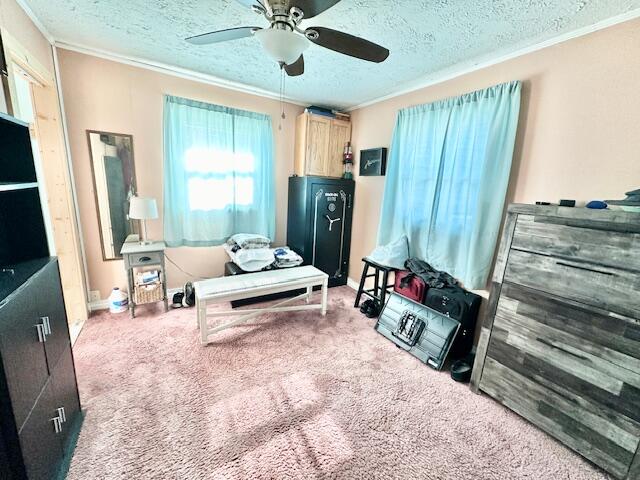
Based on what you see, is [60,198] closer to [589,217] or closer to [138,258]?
[138,258]

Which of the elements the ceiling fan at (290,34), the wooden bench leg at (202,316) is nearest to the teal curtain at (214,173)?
the wooden bench leg at (202,316)

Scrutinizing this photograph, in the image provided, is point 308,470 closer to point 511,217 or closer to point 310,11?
point 511,217

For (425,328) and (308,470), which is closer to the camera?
(308,470)

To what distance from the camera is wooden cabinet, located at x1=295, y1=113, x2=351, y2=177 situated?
136 inches

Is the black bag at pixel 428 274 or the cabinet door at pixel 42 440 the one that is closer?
the cabinet door at pixel 42 440

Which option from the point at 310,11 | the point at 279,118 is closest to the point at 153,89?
the point at 279,118

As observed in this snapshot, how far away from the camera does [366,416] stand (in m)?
1.67

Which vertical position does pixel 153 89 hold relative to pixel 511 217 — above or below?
above

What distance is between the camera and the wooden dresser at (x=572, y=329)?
4.28 ft

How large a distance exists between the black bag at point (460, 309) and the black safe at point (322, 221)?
1.60 metres

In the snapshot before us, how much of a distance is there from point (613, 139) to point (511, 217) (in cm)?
74

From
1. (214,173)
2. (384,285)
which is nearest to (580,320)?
(384,285)

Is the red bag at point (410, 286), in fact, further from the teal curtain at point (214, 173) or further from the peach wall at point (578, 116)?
the teal curtain at point (214, 173)

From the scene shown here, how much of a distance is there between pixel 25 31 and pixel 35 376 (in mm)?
2282
